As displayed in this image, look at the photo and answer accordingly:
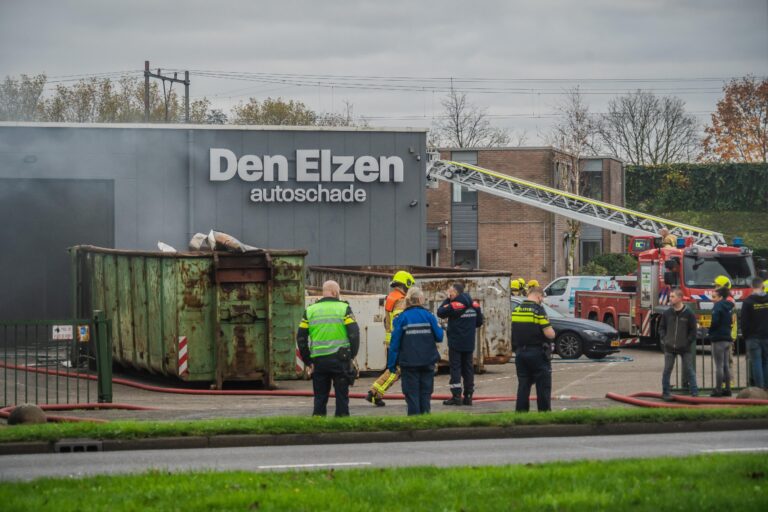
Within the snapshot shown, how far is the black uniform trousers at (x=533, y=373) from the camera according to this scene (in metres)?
14.8

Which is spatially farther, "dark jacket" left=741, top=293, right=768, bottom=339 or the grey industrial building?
the grey industrial building

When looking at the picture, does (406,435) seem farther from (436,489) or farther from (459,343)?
(436,489)

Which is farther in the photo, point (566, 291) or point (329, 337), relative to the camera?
point (566, 291)

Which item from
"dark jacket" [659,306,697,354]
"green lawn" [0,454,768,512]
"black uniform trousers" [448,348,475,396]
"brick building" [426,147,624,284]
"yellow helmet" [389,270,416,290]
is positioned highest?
"brick building" [426,147,624,284]

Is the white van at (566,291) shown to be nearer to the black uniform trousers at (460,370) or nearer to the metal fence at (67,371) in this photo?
the metal fence at (67,371)

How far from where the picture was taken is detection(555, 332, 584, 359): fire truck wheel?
27.8 m

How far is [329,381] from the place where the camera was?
581 inches

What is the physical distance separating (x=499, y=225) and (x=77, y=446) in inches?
1574

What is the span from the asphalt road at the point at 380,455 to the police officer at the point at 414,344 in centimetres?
110

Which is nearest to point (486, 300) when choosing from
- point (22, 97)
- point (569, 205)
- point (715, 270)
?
point (715, 270)

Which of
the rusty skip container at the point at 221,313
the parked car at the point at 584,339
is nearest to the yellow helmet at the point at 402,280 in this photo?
the rusty skip container at the point at 221,313

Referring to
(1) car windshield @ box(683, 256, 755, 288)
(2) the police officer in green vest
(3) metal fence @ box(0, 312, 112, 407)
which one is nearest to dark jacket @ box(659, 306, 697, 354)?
(2) the police officer in green vest

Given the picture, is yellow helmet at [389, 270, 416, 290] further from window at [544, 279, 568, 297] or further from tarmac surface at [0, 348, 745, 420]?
window at [544, 279, 568, 297]

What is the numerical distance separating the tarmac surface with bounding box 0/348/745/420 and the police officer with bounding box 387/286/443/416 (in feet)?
4.22
